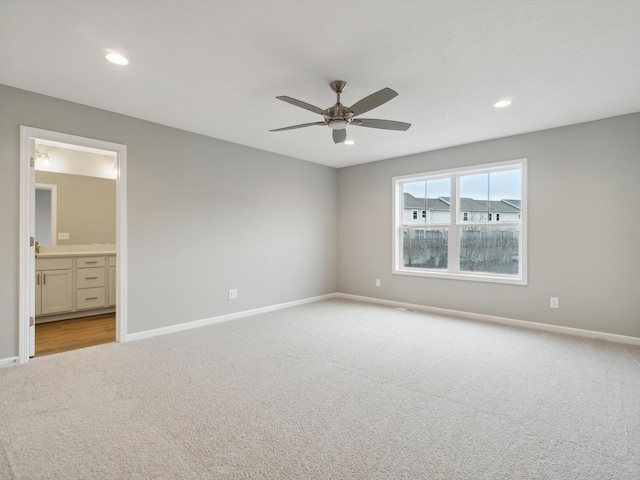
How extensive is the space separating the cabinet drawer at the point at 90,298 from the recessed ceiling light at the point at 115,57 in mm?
3670

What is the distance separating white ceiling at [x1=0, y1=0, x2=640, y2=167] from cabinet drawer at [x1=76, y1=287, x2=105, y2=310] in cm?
286

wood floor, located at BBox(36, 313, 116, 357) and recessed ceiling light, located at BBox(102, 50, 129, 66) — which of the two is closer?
recessed ceiling light, located at BBox(102, 50, 129, 66)

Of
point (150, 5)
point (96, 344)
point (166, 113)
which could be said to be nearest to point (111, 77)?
point (166, 113)

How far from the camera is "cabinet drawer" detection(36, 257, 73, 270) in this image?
444 cm

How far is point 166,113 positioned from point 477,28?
307 cm

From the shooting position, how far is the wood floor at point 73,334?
3.58 meters

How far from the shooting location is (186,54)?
244cm

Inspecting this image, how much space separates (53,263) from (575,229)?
6.81 m

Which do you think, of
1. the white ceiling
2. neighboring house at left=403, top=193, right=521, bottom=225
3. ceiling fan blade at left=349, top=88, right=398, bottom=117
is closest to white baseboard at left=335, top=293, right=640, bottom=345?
neighboring house at left=403, top=193, right=521, bottom=225

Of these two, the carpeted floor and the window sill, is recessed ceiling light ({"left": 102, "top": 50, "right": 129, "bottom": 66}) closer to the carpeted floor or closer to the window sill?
the carpeted floor

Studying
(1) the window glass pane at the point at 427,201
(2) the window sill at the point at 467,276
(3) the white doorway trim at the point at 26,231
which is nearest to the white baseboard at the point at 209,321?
(3) the white doorway trim at the point at 26,231

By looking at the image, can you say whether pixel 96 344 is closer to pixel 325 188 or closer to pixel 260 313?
pixel 260 313

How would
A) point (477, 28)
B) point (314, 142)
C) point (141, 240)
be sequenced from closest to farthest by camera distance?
point (477, 28) < point (141, 240) < point (314, 142)

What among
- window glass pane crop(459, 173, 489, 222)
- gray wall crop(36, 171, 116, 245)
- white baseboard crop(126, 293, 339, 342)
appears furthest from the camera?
gray wall crop(36, 171, 116, 245)
